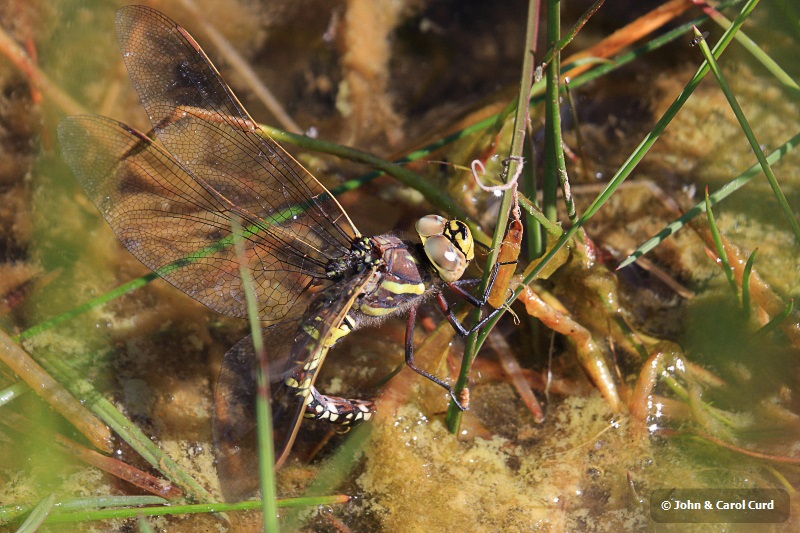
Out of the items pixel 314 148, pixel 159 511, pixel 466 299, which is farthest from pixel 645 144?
pixel 159 511

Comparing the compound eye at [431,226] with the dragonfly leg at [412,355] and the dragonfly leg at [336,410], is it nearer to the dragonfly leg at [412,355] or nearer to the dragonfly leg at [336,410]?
the dragonfly leg at [412,355]

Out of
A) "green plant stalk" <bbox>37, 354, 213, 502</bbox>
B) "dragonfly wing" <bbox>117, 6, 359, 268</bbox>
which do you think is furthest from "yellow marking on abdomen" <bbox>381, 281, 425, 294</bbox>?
"green plant stalk" <bbox>37, 354, 213, 502</bbox>

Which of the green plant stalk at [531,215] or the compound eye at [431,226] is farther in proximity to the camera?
the compound eye at [431,226]

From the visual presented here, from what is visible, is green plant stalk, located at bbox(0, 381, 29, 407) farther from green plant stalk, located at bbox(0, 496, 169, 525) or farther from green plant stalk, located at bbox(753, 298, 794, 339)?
green plant stalk, located at bbox(753, 298, 794, 339)

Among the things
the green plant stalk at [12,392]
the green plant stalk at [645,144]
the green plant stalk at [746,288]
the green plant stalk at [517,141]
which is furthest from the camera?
the green plant stalk at [12,392]

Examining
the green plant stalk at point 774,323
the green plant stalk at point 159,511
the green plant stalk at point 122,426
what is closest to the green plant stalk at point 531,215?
the green plant stalk at point 774,323

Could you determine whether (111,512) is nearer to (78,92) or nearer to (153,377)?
(153,377)
